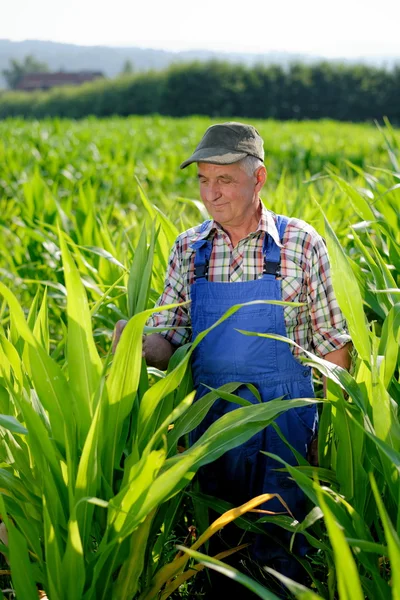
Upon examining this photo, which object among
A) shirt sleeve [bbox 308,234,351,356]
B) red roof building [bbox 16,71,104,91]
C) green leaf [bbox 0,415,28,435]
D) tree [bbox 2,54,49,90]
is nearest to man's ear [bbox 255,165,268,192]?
shirt sleeve [bbox 308,234,351,356]

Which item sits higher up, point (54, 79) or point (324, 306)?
point (54, 79)

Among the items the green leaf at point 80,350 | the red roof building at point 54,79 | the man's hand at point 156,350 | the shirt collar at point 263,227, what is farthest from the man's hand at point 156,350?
the red roof building at point 54,79

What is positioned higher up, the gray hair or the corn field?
the gray hair

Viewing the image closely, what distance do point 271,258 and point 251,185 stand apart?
0.20m

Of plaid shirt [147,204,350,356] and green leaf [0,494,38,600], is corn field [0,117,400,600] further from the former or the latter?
plaid shirt [147,204,350,356]

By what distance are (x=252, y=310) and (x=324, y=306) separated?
0.21 meters

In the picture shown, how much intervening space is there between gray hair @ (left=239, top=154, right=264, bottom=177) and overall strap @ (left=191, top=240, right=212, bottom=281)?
0.72 ft

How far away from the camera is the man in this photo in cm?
179

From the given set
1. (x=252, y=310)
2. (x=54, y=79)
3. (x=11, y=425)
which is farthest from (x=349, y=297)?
(x=54, y=79)

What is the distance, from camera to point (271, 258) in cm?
183

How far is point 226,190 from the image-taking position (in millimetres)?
1821

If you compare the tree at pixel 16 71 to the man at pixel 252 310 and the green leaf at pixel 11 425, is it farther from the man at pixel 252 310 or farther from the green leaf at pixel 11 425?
the green leaf at pixel 11 425

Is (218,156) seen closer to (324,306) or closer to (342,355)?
(324,306)

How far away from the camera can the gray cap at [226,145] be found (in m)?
1.77
